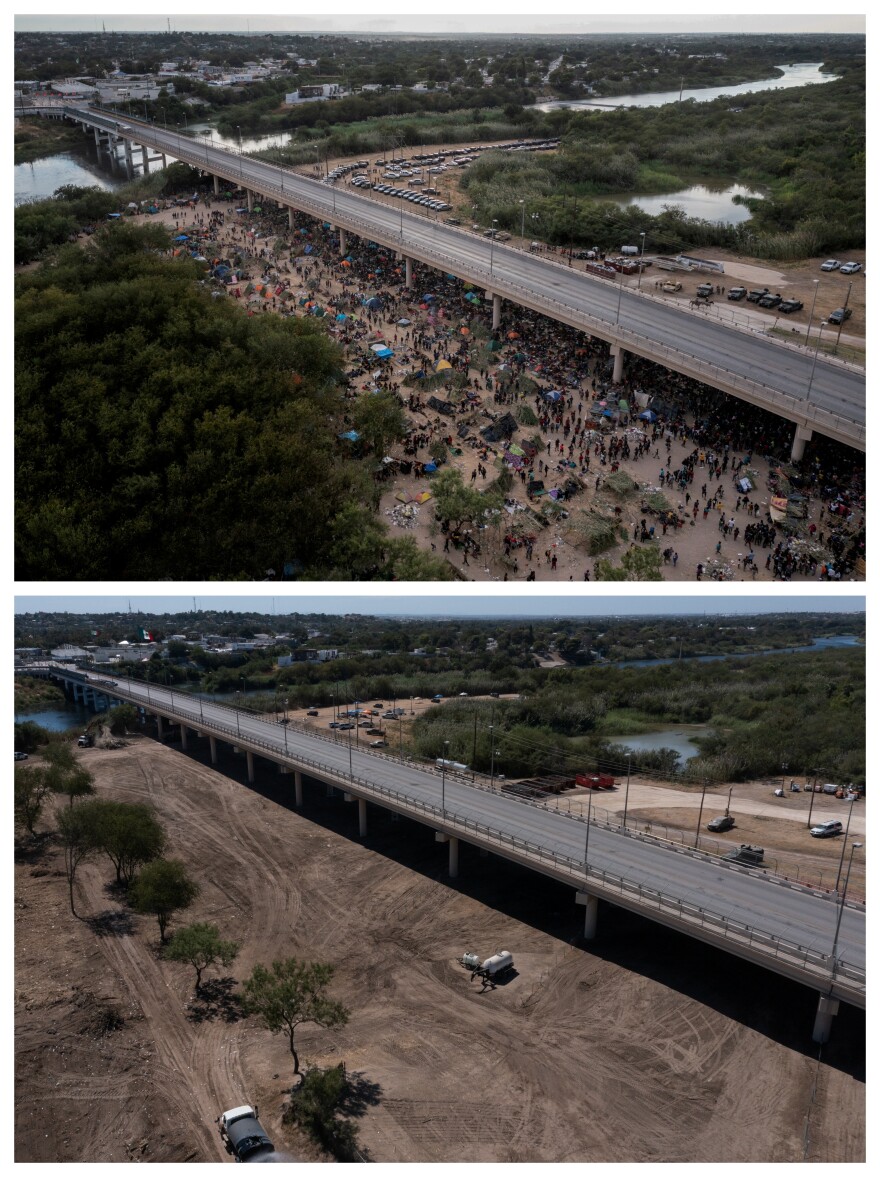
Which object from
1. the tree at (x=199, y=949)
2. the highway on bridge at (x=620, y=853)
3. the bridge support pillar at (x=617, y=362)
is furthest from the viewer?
the bridge support pillar at (x=617, y=362)

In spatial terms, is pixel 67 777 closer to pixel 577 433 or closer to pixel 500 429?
pixel 500 429

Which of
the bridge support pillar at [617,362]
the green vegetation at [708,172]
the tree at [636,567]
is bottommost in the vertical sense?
the tree at [636,567]

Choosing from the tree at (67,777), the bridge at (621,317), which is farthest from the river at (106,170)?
the tree at (67,777)

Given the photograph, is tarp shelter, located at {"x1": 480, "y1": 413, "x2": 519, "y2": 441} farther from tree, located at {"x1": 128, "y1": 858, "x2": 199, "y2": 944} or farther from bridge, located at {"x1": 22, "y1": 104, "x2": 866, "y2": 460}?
tree, located at {"x1": 128, "y1": 858, "x2": 199, "y2": 944}

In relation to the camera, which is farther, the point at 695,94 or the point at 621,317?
the point at 695,94

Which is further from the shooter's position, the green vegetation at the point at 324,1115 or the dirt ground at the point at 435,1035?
the dirt ground at the point at 435,1035

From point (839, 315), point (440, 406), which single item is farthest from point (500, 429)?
point (839, 315)

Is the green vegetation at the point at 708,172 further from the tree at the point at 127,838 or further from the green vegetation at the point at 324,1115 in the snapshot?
the green vegetation at the point at 324,1115

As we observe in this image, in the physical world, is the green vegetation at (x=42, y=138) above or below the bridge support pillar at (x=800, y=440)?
above
